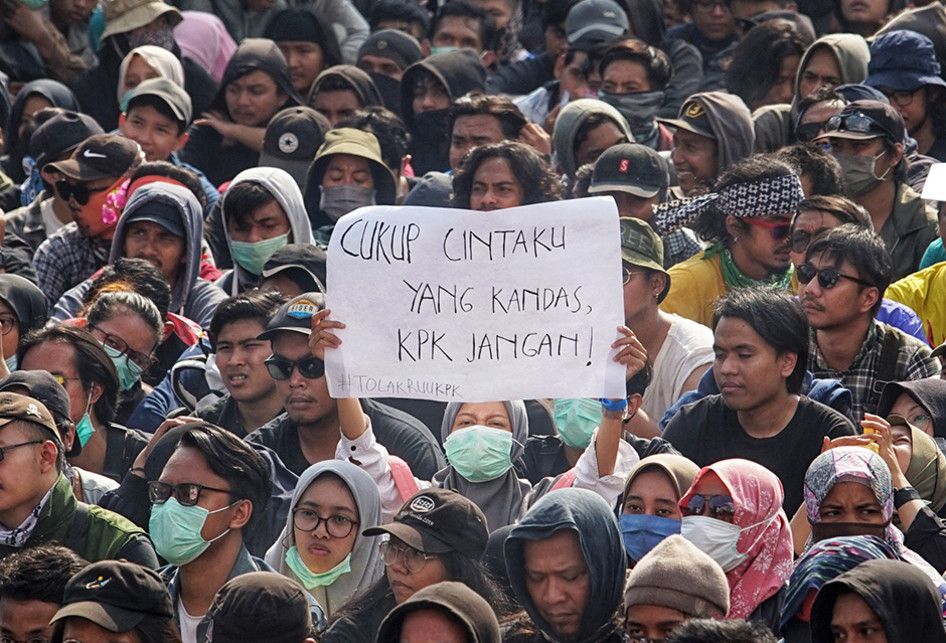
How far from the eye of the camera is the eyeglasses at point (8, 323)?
938 centimetres

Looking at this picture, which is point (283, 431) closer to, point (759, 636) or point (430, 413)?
point (430, 413)

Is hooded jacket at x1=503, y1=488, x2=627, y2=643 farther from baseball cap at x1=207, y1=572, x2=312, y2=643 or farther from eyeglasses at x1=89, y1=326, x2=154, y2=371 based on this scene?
eyeglasses at x1=89, y1=326, x2=154, y2=371

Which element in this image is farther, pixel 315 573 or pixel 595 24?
pixel 595 24

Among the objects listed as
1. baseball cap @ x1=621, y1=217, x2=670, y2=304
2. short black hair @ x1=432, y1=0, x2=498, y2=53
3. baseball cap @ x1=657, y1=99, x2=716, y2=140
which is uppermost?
short black hair @ x1=432, y1=0, x2=498, y2=53

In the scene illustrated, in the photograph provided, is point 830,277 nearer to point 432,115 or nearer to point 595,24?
point 432,115

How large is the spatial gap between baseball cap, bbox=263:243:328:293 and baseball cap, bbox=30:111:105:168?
2.42 meters

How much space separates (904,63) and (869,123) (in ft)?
4.15

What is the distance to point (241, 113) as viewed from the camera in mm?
12609

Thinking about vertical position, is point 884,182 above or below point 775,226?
above

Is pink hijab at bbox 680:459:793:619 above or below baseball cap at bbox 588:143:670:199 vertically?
below

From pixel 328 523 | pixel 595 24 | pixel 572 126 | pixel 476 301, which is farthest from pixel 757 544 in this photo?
pixel 595 24

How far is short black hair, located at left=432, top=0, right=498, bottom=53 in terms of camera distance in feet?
46.2

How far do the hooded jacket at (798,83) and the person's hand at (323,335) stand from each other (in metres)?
4.14

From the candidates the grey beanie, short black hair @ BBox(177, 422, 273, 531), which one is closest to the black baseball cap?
short black hair @ BBox(177, 422, 273, 531)
